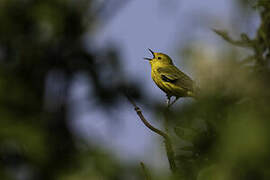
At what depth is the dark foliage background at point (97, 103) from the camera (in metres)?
1.15

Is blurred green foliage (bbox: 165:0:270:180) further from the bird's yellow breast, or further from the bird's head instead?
the bird's head

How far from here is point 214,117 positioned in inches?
54.2

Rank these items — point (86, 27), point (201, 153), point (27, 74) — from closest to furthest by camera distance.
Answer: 1. point (201, 153)
2. point (27, 74)
3. point (86, 27)

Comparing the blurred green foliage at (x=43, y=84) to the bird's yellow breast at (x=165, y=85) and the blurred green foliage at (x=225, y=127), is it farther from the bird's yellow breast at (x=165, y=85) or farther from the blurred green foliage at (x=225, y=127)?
the blurred green foliage at (x=225, y=127)

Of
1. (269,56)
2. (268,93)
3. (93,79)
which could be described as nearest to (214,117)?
(268,93)

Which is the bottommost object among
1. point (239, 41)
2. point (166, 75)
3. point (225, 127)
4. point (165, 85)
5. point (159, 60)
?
point (225, 127)

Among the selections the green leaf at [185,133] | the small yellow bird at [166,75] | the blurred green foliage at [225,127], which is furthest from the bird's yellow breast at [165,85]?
the green leaf at [185,133]

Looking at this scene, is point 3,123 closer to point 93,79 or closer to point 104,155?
point 104,155

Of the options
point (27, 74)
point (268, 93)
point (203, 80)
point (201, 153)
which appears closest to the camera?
point (201, 153)

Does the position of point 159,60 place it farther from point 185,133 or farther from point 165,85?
point 185,133

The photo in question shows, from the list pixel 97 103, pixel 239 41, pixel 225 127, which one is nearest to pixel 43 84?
pixel 97 103

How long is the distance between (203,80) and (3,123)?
2937mm

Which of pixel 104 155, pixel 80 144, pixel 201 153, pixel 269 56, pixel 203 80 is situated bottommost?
pixel 201 153

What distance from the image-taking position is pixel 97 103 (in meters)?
5.21
